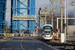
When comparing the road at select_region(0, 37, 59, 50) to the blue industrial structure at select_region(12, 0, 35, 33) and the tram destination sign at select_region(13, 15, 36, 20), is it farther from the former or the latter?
the blue industrial structure at select_region(12, 0, 35, 33)

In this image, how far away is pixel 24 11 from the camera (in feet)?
250

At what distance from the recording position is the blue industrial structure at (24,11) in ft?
247

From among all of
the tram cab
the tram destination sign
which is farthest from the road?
the tram destination sign

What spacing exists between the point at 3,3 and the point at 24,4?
32.2 feet

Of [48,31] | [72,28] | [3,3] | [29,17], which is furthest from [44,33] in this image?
[3,3]

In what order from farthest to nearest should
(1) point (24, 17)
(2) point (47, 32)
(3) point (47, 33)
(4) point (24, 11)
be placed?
1. (4) point (24, 11)
2. (1) point (24, 17)
3. (2) point (47, 32)
4. (3) point (47, 33)

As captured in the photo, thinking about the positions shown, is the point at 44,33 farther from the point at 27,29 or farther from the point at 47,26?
the point at 27,29

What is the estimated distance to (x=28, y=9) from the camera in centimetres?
7694

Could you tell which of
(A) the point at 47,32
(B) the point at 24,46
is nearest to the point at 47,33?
(A) the point at 47,32

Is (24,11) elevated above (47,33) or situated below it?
above

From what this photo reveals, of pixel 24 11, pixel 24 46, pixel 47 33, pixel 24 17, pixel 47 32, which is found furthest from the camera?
pixel 24 11

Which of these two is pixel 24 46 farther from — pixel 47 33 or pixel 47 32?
pixel 47 32

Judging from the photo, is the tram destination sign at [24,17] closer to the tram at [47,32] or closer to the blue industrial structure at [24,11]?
the blue industrial structure at [24,11]

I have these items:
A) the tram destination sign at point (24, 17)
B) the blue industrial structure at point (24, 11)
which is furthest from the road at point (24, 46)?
the blue industrial structure at point (24, 11)
